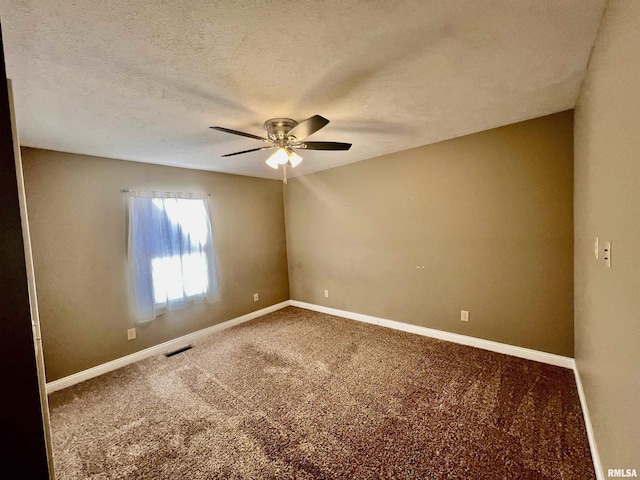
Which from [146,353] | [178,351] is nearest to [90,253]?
[146,353]

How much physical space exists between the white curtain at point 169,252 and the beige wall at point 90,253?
114 millimetres

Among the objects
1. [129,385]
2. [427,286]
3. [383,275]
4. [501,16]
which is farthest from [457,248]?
[129,385]

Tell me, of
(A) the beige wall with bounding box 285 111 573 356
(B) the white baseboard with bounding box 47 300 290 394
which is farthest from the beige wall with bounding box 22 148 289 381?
(A) the beige wall with bounding box 285 111 573 356

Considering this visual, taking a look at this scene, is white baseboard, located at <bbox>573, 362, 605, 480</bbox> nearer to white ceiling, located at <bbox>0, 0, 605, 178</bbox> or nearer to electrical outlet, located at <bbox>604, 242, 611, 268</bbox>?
electrical outlet, located at <bbox>604, 242, 611, 268</bbox>

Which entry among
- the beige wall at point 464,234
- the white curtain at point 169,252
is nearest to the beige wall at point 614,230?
the beige wall at point 464,234

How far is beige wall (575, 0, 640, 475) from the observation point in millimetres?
909

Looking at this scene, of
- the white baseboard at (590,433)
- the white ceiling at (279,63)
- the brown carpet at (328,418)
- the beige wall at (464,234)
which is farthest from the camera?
the beige wall at (464,234)

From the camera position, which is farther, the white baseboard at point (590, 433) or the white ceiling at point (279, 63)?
the white baseboard at point (590, 433)

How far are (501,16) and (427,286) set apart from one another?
8.58 feet

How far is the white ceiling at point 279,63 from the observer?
1132 millimetres

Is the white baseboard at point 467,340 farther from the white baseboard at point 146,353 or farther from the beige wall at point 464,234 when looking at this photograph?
the white baseboard at point 146,353

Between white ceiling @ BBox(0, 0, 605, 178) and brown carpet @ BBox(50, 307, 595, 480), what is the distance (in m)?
2.29

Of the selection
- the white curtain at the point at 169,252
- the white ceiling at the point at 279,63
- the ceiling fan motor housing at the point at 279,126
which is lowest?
the white curtain at the point at 169,252

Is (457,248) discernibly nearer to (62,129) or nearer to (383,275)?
(383,275)
